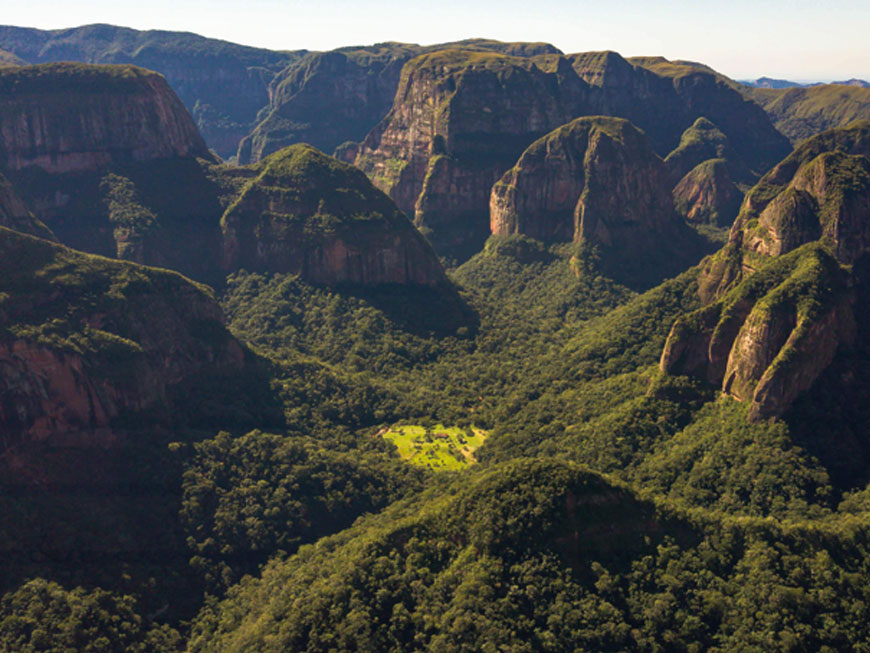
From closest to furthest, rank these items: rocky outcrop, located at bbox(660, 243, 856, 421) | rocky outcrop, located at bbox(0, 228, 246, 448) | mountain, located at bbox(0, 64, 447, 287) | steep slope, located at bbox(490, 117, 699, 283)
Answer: rocky outcrop, located at bbox(0, 228, 246, 448) < rocky outcrop, located at bbox(660, 243, 856, 421) < mountain, located at bbox(0, 64, 447, 287) < steep slope, located at bbox(490, 117, 699, 283)

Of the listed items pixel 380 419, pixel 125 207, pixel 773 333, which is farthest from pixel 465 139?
pixel 773 333

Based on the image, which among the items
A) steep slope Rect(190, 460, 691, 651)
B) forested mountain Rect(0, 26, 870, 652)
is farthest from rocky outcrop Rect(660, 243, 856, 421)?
steep slope Rect(190, 460, 691, 651)

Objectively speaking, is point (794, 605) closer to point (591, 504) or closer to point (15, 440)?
point (591, 504)

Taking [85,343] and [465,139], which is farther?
[465,139]

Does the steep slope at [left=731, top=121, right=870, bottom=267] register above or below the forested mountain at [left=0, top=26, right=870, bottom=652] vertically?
above

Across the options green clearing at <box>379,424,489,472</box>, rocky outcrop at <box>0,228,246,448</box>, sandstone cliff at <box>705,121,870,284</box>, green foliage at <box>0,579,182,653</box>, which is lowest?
green foliage at <box>0,579,182,653</box>

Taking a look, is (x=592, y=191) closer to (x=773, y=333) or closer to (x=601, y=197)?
(x=601, y=197)

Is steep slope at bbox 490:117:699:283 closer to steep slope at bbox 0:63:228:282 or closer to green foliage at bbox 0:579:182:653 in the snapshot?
steep slope at bbox 0:63:228:282
